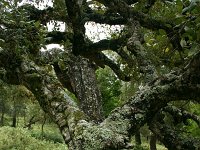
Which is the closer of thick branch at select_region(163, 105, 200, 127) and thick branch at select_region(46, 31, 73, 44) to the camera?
thick branch at select_region(163, 105, 200, 127)

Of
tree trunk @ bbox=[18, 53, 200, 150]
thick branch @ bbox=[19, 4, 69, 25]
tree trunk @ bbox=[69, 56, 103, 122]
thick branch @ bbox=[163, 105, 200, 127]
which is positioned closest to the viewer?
tree trunk @ bbox=[18, 53, 200, 150]

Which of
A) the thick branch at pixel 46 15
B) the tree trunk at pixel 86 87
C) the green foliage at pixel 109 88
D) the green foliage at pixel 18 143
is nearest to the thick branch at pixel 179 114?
the tree trunk at pixel 86 87

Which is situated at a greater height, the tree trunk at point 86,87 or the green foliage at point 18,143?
the tree trunk at point 86,87

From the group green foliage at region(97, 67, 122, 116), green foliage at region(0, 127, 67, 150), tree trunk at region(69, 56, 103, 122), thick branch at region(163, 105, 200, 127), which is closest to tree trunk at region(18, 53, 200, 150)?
thick branch at region(163, 105, 200, 127)

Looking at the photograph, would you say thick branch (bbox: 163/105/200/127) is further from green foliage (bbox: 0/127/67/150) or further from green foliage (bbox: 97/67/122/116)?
green foliage (bbox: 97/67/122/116)

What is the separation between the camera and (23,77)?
493 cm

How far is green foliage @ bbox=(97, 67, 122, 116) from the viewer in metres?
31.6

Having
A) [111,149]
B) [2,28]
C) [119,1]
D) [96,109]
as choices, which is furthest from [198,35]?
[96,109]

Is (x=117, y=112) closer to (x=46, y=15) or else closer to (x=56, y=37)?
(x=56, y=37)

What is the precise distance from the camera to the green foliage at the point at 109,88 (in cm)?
3158

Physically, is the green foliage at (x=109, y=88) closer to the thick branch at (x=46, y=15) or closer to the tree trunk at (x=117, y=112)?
the thick branch at (x=46, y=15)

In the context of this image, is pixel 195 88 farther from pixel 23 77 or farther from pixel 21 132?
pixel 21 132

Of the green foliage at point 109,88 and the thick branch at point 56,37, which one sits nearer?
the thick branch at point 56,37

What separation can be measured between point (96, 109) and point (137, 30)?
72.8 inches
